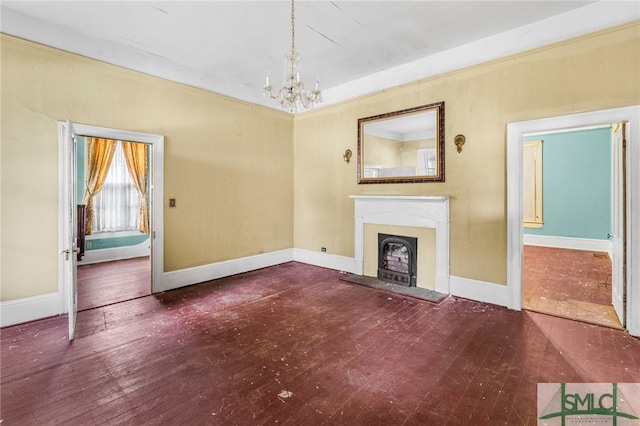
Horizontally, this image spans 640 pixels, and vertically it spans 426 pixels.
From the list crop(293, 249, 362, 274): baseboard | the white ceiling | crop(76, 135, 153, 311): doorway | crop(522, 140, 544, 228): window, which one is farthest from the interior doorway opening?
crop(522, 140, 544, 228): window

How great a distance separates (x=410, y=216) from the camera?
4.35 metres

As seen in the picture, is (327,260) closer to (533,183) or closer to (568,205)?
(533,183)

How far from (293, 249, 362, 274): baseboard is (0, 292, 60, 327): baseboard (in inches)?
144

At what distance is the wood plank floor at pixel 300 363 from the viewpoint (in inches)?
72.6

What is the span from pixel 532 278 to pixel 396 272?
7.38 feet

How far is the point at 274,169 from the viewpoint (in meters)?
5.67

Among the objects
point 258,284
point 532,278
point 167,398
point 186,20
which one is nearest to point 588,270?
point 532,278

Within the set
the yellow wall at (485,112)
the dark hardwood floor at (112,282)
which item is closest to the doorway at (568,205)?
the yellow wall at (485,112)

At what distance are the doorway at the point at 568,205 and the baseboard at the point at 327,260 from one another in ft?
9.28

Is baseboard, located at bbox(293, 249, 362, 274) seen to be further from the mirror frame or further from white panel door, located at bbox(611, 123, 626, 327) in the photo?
white panel door, located at bbox(611, 123, 626, 327)

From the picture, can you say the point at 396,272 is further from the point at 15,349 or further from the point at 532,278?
the point at 15,349

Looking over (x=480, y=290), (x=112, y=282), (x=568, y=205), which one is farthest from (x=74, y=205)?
(x=568, y=205)

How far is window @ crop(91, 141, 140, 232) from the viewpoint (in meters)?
6.35

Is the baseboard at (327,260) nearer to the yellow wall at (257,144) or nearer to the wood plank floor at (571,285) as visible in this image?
the yellow wall at (257,144)
